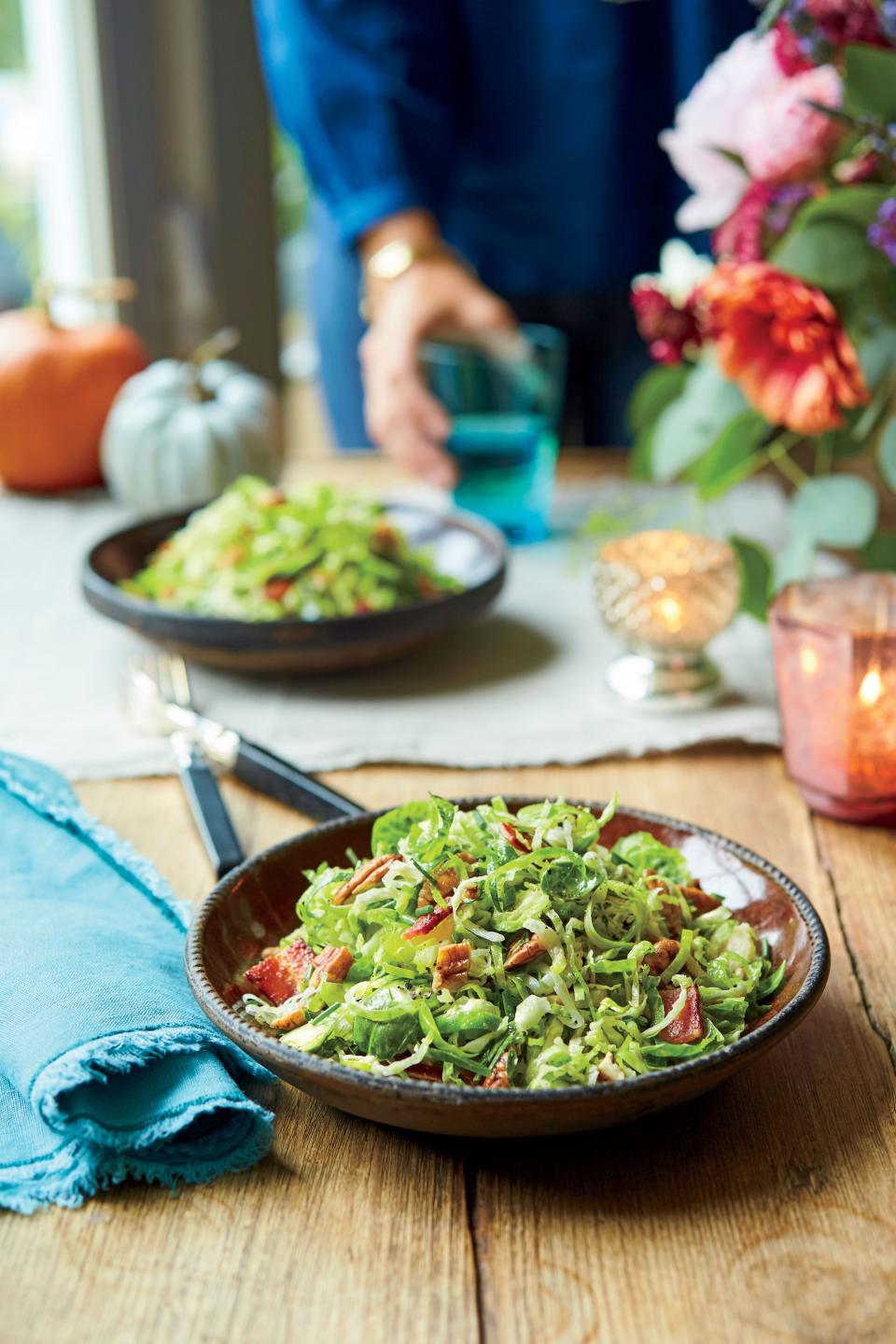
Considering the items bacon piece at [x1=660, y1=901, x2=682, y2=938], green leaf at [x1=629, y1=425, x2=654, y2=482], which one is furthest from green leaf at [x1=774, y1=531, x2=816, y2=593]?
bacon piece at [x1=660, y1=901, x2=682, y2=938]

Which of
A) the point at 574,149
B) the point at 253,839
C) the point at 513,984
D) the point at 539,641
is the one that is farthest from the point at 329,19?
the point at 513,984

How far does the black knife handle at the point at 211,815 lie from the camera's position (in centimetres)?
104

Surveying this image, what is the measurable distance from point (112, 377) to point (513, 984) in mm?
1594

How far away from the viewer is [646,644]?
1.36m

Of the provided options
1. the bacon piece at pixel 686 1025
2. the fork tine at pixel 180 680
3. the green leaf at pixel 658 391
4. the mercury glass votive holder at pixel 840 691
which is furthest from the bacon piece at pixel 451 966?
the green leaf at pixel 658 391

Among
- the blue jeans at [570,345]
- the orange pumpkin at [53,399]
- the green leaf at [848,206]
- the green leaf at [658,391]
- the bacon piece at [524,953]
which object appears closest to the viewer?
the bacon piece at [524,953]

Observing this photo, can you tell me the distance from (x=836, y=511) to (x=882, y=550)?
6 centimetres

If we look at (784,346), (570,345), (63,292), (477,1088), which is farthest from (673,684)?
(63,292)

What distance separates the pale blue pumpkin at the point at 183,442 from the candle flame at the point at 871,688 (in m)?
1.08

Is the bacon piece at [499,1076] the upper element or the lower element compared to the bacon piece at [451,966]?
lower

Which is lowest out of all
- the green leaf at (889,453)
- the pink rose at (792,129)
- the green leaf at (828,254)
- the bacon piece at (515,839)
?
the bacon piece at (515,839)

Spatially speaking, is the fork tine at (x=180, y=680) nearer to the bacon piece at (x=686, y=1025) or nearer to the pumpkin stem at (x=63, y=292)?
the bacon piece at (x=686, y=1025)

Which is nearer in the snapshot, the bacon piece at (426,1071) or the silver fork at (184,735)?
the bacon piece at (426,1071)

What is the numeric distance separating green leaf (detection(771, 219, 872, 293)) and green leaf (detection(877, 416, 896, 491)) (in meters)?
0.15
